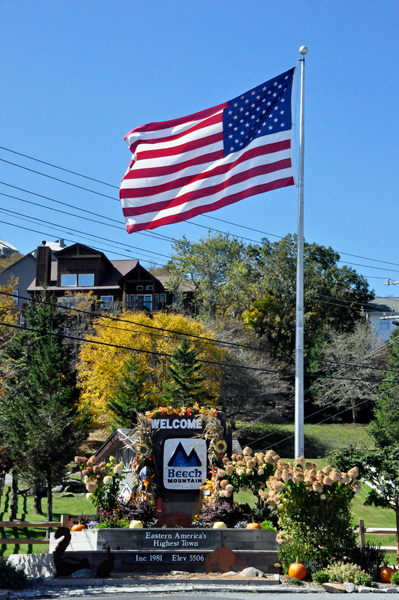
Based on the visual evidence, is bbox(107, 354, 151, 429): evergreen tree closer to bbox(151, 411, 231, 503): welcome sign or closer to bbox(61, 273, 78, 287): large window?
bbox(151, 411, 231, 503): welcome sign

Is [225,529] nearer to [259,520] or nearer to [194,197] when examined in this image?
[259,520]

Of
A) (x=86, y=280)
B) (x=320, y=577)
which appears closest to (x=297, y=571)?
(x=320, y=577)

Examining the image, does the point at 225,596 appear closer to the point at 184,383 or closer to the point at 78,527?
the point at 78,527

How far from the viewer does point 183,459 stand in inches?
717

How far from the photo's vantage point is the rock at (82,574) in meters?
14.9

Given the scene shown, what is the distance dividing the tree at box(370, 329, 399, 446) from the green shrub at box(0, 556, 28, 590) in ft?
108

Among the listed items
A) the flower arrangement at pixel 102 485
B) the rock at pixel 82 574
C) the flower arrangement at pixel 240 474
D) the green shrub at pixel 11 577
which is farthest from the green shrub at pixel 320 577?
the green shrub at pixel 11 577

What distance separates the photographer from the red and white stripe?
1553cm

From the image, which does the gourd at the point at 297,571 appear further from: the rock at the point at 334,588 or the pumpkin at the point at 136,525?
the pumpkin at the point at 136,525

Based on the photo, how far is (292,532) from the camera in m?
15.6

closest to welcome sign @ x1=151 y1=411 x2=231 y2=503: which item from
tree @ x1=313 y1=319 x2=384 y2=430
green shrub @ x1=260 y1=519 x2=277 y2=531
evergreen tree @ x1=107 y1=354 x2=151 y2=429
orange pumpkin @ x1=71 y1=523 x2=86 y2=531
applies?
green shrub @ x1=260 y1=519 x2=277 y2=531

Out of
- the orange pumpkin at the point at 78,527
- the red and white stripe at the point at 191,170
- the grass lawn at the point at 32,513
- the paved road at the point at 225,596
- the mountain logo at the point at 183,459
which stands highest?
the red and white stripe at the point at 191,170

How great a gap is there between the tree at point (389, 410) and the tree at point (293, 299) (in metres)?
12.4

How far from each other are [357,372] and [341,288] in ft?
35.2
